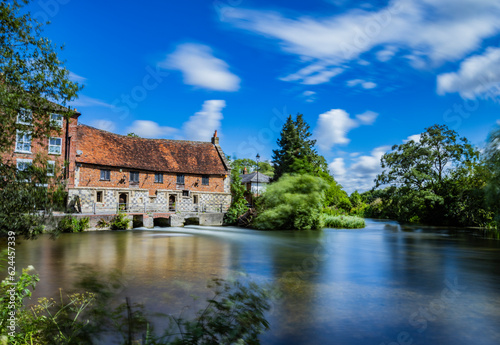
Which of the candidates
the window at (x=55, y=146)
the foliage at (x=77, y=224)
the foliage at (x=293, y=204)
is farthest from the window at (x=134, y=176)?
the foliage at (x=293, y=204)

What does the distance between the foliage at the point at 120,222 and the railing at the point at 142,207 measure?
126 centimetres

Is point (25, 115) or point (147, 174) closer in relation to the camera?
point (25, 115)

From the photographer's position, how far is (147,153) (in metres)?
39.3

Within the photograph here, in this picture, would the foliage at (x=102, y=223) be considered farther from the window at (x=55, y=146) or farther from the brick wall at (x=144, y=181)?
the window at (x=55, y=146)

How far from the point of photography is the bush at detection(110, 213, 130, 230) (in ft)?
93.7

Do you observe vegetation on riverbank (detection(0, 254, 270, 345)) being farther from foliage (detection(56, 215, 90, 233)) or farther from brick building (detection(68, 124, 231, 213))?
brick building (detection(68, 124, 231, 213))

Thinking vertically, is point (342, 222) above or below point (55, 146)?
below

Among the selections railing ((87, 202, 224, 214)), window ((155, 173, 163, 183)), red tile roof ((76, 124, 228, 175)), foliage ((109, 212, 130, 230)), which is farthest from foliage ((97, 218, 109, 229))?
window ((155, 173, 163, 183))

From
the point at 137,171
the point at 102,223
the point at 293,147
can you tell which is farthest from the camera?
the point at 293,147

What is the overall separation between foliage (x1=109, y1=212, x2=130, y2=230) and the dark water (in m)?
7.38

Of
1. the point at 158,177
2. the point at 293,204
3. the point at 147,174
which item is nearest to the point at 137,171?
the point at 147,174

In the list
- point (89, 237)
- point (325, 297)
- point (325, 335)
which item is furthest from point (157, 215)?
point (325, 335)

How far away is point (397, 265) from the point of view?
14.3 metres

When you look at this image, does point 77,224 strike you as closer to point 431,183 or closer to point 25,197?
point 25,197
